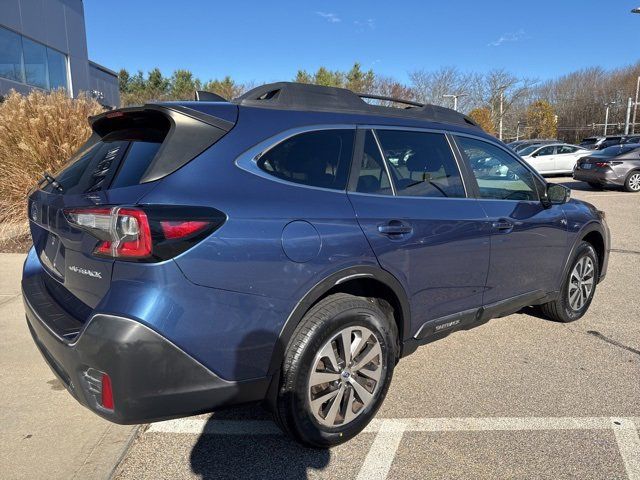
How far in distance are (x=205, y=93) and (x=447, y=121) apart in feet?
5.56

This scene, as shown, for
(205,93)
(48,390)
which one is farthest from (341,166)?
(48,390)

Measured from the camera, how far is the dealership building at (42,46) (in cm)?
1606

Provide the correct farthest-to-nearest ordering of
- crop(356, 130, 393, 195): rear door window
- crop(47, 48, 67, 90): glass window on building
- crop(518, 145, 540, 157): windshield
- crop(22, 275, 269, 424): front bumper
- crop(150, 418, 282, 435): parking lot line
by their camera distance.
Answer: crop(518, 145, 540, 157): windshield
crop(47, 48, 67, 90): glass window on building
crop(150, 418, 282, 435): parking lot line
crop(356, 130, 393, 195): rear door window
crop(22, 275, 269, 424): front bumper

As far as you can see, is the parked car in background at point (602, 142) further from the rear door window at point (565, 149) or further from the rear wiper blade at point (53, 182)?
the rear wiper blade at point (53, 182)

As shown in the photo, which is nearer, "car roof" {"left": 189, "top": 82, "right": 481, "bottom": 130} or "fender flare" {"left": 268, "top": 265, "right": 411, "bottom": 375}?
"fender flare" {"left": 268, "top": 265, "right": 411, "bottom": 375}

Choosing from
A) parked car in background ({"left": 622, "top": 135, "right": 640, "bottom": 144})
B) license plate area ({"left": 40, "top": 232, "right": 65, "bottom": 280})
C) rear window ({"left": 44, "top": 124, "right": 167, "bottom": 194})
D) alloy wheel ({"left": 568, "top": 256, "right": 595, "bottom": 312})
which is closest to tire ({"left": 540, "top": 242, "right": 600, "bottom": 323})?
alloy wheel ({"left": 568, "top": 256, "right": 595, "bottom": 312})

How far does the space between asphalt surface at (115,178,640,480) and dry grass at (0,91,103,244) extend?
17.7 feet

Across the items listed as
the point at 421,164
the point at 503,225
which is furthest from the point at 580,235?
the point at 421,164

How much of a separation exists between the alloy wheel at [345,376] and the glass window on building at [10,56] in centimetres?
1769

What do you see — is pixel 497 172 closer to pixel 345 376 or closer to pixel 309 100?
pixel 309 100

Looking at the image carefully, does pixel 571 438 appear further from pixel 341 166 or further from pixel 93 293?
pixel 93 293

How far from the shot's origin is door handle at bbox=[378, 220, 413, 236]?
2689 millimetres

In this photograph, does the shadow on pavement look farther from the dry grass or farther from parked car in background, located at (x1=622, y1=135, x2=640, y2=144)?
parked car in background, located at (x1=622, y1=135, x2=640, y2=144)

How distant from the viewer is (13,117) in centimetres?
690
